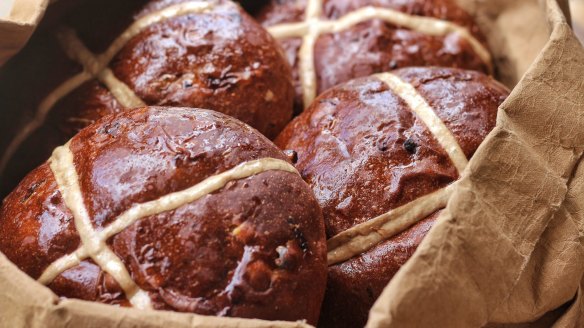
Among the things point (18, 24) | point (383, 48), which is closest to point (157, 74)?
point (18, 24)

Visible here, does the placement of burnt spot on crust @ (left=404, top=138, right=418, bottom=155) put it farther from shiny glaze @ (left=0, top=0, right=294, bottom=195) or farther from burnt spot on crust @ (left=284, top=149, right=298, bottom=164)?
shiny glaze @ (left=0, top=0, right=294, bottom=195)

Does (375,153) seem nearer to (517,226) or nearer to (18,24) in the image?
(517,226)

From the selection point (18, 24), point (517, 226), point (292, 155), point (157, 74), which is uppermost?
point (18, 24)

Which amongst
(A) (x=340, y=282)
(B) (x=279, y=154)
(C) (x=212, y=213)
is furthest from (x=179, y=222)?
(A) (x=340, y=282)

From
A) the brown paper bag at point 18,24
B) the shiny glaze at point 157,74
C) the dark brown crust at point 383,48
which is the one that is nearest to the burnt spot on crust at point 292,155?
the shiny glaze at point 157,74

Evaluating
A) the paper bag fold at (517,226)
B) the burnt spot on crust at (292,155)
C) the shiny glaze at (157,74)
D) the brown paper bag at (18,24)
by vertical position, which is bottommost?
the paper bag fold at (517,226)

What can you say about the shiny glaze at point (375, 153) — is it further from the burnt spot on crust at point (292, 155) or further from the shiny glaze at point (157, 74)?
the shiny glaze at point (157, 74)

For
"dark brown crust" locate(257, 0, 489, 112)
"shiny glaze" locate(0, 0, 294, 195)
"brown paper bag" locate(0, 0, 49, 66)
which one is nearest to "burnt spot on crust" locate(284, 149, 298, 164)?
"shiny glaze" locate(0, 0, 294, 195)
